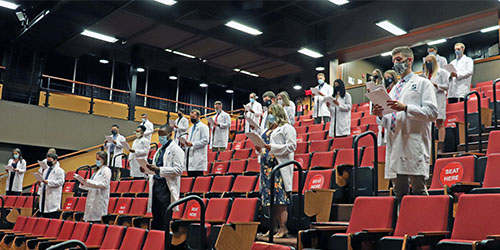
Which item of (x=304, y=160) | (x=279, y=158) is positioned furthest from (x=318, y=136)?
(x=279, y=158)

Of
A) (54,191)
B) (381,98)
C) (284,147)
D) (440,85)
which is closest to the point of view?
(381,98)

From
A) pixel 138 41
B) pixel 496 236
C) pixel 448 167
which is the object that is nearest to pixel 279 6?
pixel 138 41

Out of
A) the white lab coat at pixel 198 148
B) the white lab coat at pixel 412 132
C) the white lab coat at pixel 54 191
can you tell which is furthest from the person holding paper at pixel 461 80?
the white lab coat at pixel 54 191

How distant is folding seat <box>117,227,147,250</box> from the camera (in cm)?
435

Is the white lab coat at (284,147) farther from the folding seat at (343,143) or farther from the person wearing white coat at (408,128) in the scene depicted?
the folding seat at (343,143)

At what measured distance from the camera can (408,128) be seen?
3270mm

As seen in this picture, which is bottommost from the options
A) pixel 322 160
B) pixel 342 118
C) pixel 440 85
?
pixel 322 160

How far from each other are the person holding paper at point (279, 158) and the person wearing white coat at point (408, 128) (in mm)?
1322

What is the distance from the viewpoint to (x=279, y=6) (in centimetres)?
1089

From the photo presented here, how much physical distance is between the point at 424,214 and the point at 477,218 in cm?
33

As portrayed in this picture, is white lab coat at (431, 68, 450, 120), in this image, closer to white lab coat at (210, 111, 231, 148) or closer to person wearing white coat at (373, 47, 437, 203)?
person wearing white coat at (373, 47, 437, 203)

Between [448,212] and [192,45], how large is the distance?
1128cm

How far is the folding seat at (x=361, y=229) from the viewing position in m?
3.00

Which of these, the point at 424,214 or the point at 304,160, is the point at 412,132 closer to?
the point at 424,214
